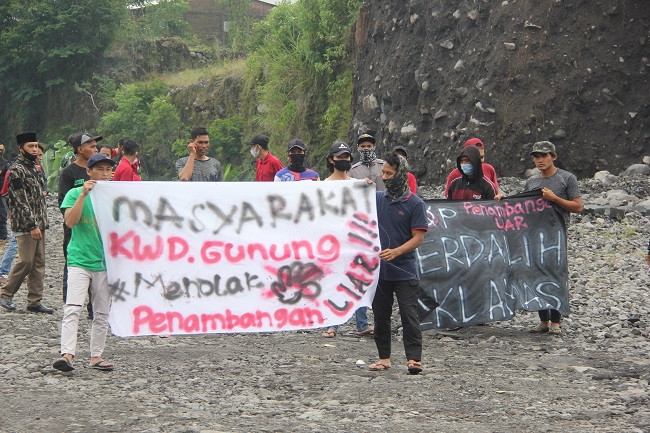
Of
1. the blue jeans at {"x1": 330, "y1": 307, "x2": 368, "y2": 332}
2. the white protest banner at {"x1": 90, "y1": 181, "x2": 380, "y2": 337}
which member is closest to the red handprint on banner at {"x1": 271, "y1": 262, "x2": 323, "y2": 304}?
the white protest banner at {"x1": 90, "y1": 181, "x2": 380, "y2": 337}

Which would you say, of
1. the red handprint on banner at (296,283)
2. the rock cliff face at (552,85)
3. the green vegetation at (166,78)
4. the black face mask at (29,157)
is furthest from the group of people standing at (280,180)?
the green vegetation at (166,78)

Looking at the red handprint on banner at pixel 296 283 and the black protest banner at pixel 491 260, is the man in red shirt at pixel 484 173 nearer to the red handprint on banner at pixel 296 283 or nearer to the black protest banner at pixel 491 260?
the black protest banner at pixel 491 260

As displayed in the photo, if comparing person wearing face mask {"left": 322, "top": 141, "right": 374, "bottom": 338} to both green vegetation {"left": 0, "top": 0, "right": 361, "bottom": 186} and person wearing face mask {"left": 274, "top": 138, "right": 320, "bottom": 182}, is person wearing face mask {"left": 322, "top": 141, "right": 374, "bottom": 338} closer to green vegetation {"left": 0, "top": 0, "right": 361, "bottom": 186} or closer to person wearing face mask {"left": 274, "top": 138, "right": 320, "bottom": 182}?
person wearing face mask {"left": 274, "top": 138, "right": 320, "bottom": 182}

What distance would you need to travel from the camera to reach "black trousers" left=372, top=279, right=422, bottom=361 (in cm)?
805

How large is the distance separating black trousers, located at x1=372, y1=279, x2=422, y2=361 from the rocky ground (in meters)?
0.21

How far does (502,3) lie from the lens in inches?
892

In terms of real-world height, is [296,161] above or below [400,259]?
above

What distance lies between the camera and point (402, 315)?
26.5 feet

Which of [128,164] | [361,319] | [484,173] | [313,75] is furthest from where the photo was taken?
[313,75]

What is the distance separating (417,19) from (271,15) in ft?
54.3

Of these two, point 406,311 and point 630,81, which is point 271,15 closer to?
point 630,81

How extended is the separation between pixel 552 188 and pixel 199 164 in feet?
12.0

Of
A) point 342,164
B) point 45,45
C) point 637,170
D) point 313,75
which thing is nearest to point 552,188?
point 342,164

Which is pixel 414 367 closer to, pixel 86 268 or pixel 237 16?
pixel 86 268
